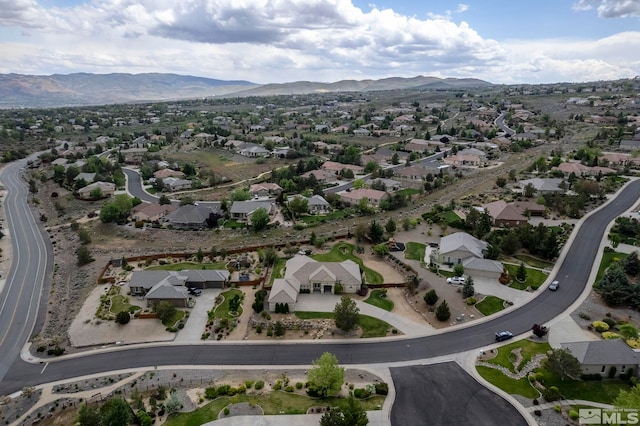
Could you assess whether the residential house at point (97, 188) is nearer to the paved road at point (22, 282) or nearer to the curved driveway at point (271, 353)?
the paved road at point (22, 282)

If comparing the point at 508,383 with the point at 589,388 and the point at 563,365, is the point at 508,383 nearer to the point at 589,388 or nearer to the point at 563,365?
the point at 563,365

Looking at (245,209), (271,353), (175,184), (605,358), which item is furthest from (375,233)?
(175,184)

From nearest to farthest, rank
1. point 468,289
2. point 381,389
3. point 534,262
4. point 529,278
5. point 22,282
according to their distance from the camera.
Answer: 1. point 381,389
2. point 468,289
3. point 529,278
4. point 22,282
5. point 534,262

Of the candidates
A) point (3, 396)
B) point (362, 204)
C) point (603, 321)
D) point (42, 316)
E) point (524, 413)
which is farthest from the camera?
point (362, 204)

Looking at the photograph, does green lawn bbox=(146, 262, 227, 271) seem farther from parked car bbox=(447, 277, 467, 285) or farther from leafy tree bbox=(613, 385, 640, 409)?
leafy tree bbox=(613, 385, 640, 409)

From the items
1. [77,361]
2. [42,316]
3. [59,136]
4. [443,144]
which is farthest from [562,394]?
[59,136]

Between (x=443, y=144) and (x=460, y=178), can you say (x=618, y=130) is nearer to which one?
(x=443, y=144)
